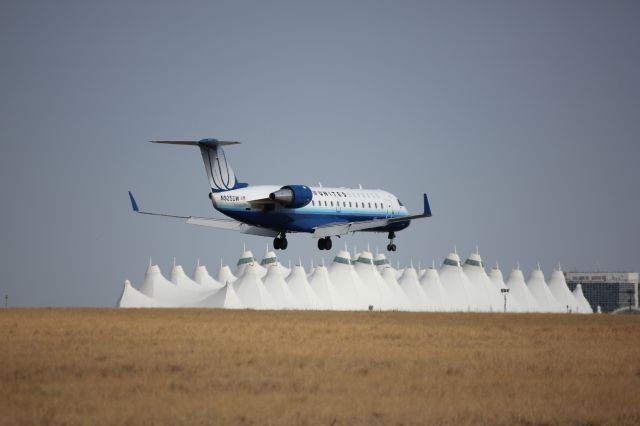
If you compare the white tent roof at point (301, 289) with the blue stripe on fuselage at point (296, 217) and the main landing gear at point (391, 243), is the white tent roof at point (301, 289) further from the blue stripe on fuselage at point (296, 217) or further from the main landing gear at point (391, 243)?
the blue stripe on fuselage at point (296, 217)

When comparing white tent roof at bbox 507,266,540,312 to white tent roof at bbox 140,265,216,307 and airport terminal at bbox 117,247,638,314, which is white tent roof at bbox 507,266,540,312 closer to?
airport terminal at bbox 117,247,638,314

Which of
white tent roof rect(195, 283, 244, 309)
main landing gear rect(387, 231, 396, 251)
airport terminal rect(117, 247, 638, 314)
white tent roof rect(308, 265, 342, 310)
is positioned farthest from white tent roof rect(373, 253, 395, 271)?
main landing gear rect(387, 231, 396, 251)

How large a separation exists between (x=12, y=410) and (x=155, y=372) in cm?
712

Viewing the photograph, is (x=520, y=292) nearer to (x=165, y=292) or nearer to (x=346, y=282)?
(x=346, y=282)

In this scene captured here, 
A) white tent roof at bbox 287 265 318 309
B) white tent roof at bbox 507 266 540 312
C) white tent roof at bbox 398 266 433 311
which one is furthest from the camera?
white tent roof at bbox 507 266 540 312

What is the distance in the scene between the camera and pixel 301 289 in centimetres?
13312

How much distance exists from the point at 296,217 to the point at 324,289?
264 ft

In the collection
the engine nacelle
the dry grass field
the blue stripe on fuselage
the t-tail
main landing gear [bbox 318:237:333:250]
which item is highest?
the t-tail

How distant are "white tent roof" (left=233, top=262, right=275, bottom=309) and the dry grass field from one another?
68.6m

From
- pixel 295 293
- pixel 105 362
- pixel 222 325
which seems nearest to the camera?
pixel 105 362

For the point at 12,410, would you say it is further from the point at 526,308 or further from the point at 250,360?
the point at 526,308

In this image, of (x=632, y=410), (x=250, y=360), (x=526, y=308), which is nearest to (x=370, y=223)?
(x=250, y=360)

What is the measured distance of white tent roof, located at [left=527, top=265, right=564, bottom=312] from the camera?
159375mm

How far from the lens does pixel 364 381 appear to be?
2848 centimetres
